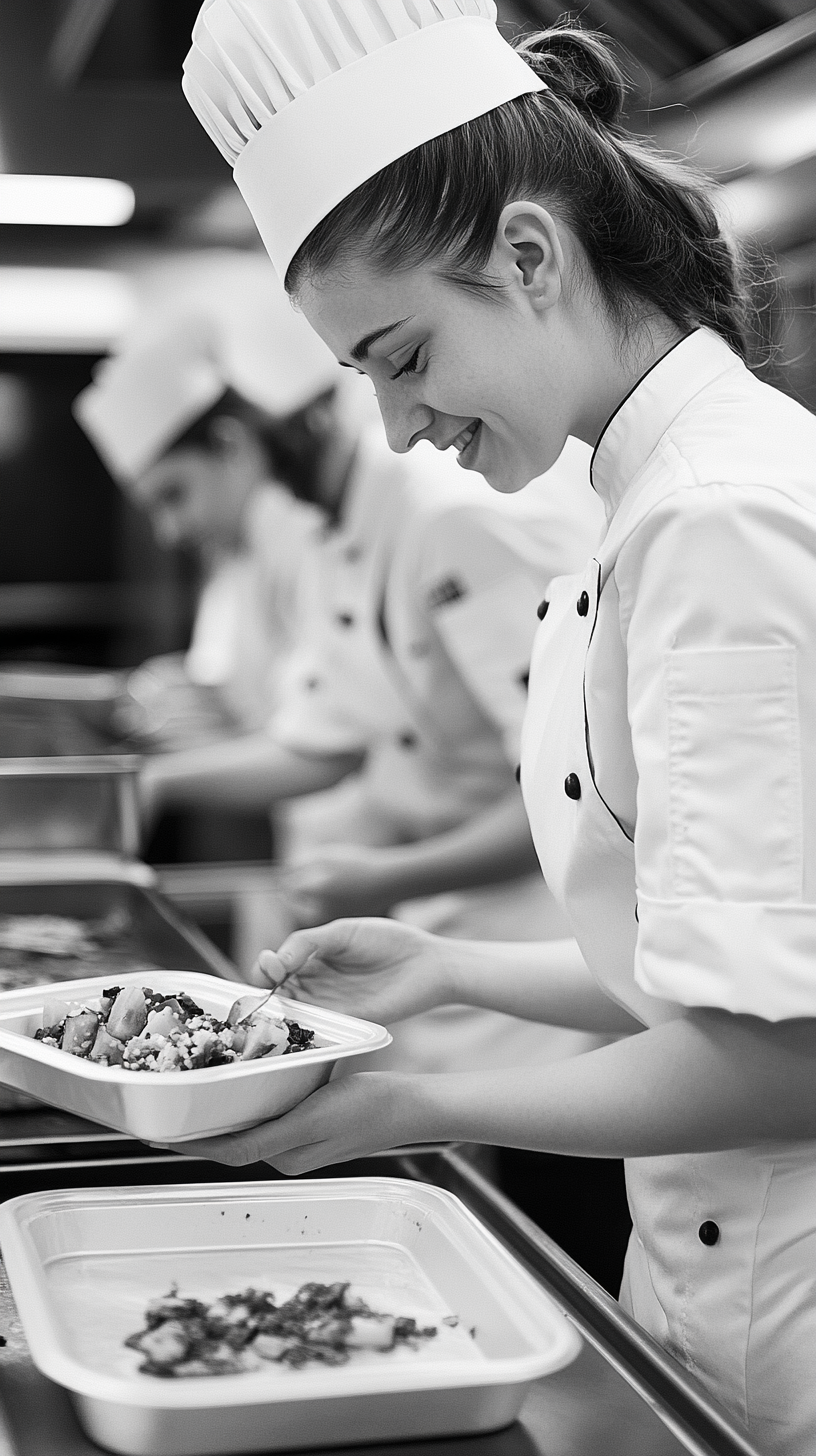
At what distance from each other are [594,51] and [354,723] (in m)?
1.80

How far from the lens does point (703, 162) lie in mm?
2527

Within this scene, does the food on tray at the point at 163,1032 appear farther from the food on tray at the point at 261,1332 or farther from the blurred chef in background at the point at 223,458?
the blurred chef in background at the point at 223,458

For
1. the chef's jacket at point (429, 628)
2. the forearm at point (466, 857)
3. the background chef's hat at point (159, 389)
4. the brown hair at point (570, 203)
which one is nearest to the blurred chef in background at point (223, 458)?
the background chef's hat at point (159, 389)

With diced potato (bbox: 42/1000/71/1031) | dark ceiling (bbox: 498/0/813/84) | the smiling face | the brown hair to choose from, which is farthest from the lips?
dark ceiling (bbox: 498/0/813/84)

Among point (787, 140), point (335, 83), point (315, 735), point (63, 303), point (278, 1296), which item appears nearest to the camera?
point (278, 1296)

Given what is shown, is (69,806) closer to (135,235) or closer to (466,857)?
(466,857)

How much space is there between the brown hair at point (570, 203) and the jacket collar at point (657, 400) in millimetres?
44

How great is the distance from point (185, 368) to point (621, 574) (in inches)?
104

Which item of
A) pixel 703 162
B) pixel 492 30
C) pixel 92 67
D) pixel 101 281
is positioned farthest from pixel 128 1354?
pixel 101 281

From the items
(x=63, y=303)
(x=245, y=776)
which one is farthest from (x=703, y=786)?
(x=63, y=303)

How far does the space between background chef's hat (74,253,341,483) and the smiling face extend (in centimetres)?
204

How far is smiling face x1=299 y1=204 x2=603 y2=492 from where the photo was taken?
1.01 m

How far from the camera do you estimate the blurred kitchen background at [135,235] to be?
214cm

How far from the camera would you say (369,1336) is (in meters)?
0.85
